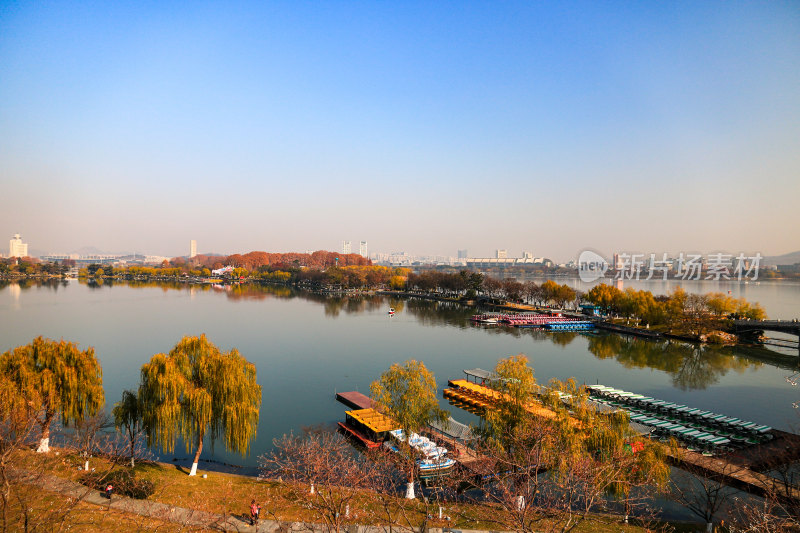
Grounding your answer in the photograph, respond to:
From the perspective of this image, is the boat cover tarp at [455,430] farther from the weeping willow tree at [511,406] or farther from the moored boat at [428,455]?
the weeping willow tree at [511,406]

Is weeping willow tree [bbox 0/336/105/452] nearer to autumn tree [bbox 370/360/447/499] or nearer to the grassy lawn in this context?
the grassy lawn

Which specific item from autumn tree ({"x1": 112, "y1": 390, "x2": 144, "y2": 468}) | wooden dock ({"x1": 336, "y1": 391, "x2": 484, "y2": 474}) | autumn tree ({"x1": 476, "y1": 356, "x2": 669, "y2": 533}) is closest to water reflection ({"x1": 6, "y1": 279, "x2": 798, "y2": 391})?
autumn tree ({"x1": 476, "y1": 356, "x2": 669, "y2": 533})

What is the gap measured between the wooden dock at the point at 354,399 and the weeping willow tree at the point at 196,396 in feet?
21.4

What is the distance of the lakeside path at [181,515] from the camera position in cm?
746

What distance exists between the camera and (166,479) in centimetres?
979

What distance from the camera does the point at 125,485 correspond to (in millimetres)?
8789

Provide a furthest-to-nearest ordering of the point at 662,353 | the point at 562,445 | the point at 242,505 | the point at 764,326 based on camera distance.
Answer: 1. the point at 764,326
2. the point at 662,353
3. the point at 562,445
4. the point at 242,505

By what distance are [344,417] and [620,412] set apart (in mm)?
9111

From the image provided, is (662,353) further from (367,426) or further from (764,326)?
(367,426)

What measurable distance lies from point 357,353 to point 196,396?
1639 cm

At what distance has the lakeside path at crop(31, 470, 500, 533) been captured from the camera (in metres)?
7.46

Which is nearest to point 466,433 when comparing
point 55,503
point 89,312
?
point 55,503

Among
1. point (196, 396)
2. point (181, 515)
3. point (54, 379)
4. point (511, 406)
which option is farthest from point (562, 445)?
point (54, 379)

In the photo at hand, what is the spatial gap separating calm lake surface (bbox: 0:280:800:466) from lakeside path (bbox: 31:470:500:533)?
4.33 m
